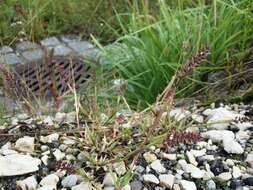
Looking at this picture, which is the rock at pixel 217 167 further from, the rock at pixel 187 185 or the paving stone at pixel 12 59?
the paving stone at pixel 12 59

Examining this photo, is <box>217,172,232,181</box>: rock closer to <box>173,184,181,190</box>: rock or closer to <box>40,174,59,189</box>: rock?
<box>173,184,181,190</box>: rock

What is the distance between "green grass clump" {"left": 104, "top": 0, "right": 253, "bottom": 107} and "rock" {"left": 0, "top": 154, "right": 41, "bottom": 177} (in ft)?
3.34

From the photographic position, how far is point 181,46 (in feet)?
8.91

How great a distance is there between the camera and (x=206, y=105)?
2.52 m

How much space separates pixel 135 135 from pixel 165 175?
0.25 meters

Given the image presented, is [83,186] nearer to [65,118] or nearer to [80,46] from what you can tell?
[65,118]

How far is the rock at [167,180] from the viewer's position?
5.66 feet

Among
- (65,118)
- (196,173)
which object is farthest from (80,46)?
(196,173)

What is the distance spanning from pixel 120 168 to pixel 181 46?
1118mm

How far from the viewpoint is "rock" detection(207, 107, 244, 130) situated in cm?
207

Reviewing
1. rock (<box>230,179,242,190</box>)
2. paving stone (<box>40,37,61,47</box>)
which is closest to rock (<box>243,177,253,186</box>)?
rock (<box>230,179,242,190</box>)

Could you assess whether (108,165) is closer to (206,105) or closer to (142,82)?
(206,105)

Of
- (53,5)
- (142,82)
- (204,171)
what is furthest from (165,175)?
(53,5)

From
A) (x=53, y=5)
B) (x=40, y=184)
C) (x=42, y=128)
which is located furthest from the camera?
(x=53, y=5)
